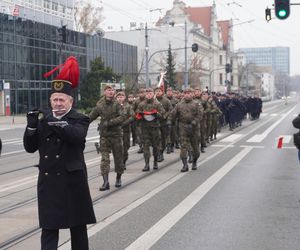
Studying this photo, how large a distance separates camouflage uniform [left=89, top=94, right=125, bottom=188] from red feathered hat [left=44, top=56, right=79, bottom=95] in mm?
5248

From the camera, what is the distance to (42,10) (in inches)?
2606

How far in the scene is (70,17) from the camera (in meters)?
75.8

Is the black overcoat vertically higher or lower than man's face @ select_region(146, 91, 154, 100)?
lower

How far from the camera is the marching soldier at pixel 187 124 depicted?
42.5 ft

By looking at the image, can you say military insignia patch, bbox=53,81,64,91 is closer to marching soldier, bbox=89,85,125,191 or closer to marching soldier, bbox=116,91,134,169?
marching soldier, bbox=89,85,125,191

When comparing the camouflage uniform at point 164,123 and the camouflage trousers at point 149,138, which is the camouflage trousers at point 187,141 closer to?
the camouflage trousers at point 149,138

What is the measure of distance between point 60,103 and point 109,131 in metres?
5.56

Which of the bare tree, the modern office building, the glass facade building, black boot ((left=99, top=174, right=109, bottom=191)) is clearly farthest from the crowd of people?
the bare tree

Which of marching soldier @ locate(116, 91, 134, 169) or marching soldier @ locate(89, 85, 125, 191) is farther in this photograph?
marching soldier @ locate(116, 91, 134, 169)

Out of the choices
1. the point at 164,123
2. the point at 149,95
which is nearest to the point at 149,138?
the point at 149,95

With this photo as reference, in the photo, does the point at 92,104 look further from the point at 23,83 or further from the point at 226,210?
the point at 226,210

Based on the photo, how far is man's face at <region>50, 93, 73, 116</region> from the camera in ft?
15.6

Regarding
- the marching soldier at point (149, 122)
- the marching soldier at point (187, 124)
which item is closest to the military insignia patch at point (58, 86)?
the marching soldier at point (149, 122)

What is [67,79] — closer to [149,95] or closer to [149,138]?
[149,138]
